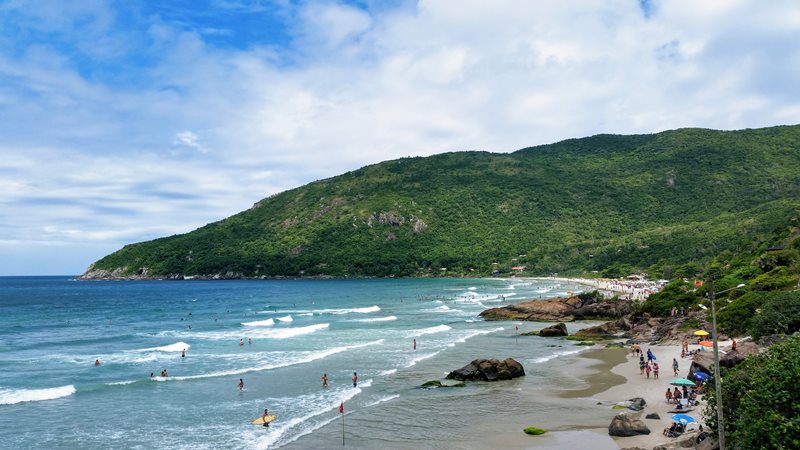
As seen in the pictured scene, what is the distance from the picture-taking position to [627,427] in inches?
941

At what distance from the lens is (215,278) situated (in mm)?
199625

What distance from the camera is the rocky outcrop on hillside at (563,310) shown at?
6919cm

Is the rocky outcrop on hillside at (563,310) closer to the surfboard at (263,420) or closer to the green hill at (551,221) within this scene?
the surfboard at (263,420)

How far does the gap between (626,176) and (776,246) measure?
144 m

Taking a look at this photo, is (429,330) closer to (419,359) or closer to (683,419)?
(419,359)

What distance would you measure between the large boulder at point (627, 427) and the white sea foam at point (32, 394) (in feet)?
105

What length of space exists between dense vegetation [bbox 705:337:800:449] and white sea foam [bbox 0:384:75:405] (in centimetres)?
3620

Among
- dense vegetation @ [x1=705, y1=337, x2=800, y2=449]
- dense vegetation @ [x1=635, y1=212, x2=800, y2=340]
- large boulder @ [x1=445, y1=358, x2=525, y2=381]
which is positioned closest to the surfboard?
large boulder @ [x1=445, y1=358, x2=525, y2=381]

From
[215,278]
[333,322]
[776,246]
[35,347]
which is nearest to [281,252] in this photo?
[215,278]

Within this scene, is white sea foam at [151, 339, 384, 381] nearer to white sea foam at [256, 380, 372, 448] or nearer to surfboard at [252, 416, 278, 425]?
white sea foam at [256, 380, 372, 448]

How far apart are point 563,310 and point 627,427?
49.2 metres

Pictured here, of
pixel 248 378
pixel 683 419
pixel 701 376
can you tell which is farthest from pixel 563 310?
pixel 683 419

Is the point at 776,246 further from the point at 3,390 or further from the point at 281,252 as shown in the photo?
the point at 281,252

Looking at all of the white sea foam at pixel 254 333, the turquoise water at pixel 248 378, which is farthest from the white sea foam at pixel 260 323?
the white sea foam at pixel 254 333
